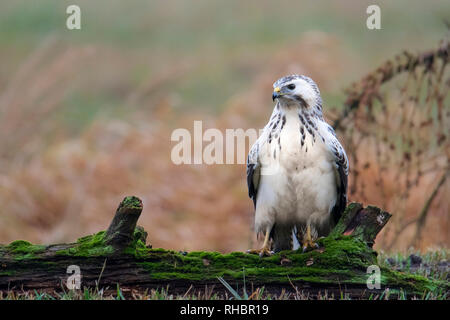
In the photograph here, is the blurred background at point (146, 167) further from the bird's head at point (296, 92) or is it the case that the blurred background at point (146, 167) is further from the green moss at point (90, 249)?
the green moss at point (90, 249)

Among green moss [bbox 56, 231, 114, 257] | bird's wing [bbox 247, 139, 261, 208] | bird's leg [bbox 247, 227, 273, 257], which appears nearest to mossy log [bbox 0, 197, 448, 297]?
Answer: green moss [bbox 56, 231, 114, 257]

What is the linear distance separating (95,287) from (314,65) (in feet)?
23.3

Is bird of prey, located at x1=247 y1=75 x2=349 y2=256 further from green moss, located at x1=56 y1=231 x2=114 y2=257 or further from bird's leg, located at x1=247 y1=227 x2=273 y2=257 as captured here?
green moss, located at x1=56 y1=231 x2=114 y2=257

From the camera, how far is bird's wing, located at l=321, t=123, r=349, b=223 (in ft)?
17.3

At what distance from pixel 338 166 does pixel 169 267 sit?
166 cm

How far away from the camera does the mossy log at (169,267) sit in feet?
14.1

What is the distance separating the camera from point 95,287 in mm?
4285

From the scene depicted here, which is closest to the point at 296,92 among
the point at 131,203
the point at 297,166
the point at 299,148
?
the point at 299,148

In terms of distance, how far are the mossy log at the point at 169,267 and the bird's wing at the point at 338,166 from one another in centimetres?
88

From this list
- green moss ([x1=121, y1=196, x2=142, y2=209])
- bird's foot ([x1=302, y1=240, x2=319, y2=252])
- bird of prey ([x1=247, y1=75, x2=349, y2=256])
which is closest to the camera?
green moss ([x1=121, y1=196, x2=142, y2=209])

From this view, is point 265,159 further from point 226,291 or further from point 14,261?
point 14,261

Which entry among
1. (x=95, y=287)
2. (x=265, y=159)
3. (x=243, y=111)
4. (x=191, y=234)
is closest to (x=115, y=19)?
(x=243, y=111)

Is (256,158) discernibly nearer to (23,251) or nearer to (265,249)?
(265,249)

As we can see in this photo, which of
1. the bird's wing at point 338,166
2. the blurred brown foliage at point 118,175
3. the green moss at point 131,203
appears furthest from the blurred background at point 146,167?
the green moss at point 131,203
